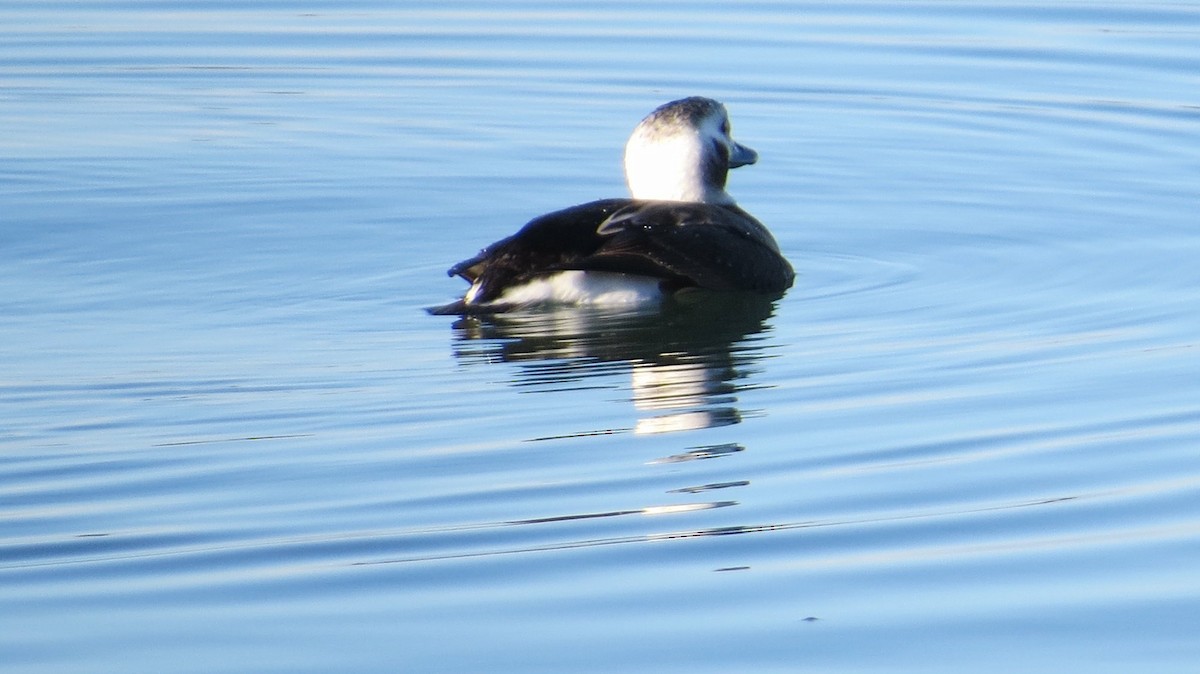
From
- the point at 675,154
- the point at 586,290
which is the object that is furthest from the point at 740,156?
the point at 586,290

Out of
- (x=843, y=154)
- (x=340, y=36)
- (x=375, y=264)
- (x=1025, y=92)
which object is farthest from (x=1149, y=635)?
(x=340, y=36)

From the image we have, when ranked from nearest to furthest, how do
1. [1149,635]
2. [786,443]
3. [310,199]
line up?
[1149,635], [786,443], [310,199]

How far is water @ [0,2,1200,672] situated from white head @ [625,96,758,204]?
64 centimetres

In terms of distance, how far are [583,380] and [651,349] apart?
629 mm

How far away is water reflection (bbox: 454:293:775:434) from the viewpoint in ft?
21.2

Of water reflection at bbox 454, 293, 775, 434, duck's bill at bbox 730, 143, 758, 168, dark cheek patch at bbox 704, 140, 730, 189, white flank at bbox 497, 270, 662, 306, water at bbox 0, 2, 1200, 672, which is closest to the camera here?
water at bbox 0, 2, 1200, 672

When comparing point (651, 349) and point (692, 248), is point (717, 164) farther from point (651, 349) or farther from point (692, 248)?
point (651, 349)

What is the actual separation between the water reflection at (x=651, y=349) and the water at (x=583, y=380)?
27mm

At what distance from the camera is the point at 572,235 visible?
803 cm

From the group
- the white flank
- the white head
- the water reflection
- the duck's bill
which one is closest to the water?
the water reflection

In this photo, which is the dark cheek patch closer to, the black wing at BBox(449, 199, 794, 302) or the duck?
the duck

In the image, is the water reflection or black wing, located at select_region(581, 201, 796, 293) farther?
black wing, located at select_region(581, 201, 796, 293)

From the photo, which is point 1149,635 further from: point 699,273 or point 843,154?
point 843,154

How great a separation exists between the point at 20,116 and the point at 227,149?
172 centimetres
